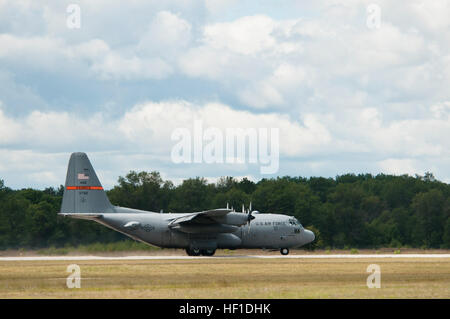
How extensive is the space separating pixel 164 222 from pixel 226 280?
66.4ft

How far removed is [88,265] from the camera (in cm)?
4178

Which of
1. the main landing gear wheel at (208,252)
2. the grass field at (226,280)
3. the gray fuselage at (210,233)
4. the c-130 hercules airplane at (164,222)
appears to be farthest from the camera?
the main landing gear wheel at (208,252)

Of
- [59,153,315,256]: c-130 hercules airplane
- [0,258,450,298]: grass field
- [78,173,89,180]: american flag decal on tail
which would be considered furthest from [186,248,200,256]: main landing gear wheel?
[78,173,89,180]: american flag decal on tail

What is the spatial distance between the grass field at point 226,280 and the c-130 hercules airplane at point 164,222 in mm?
6046

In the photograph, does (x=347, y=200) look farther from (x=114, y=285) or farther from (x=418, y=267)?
(x=114, y=285)

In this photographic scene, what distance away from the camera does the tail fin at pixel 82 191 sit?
50.4 metres

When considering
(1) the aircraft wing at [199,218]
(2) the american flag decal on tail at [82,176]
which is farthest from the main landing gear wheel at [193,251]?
(2) the american flag decal on tail at [82,176]

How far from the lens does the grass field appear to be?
25.7m

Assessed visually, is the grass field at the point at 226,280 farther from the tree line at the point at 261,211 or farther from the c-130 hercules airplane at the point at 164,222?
the tree line at the point at 261,211

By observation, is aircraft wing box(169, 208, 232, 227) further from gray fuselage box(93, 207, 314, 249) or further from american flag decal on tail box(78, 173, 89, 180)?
american flag decal on tail box(78, 173, 89, 180)

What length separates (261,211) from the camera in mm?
70438

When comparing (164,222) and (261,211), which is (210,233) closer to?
(164,222)

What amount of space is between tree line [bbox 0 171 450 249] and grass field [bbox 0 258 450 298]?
57.5 ft
